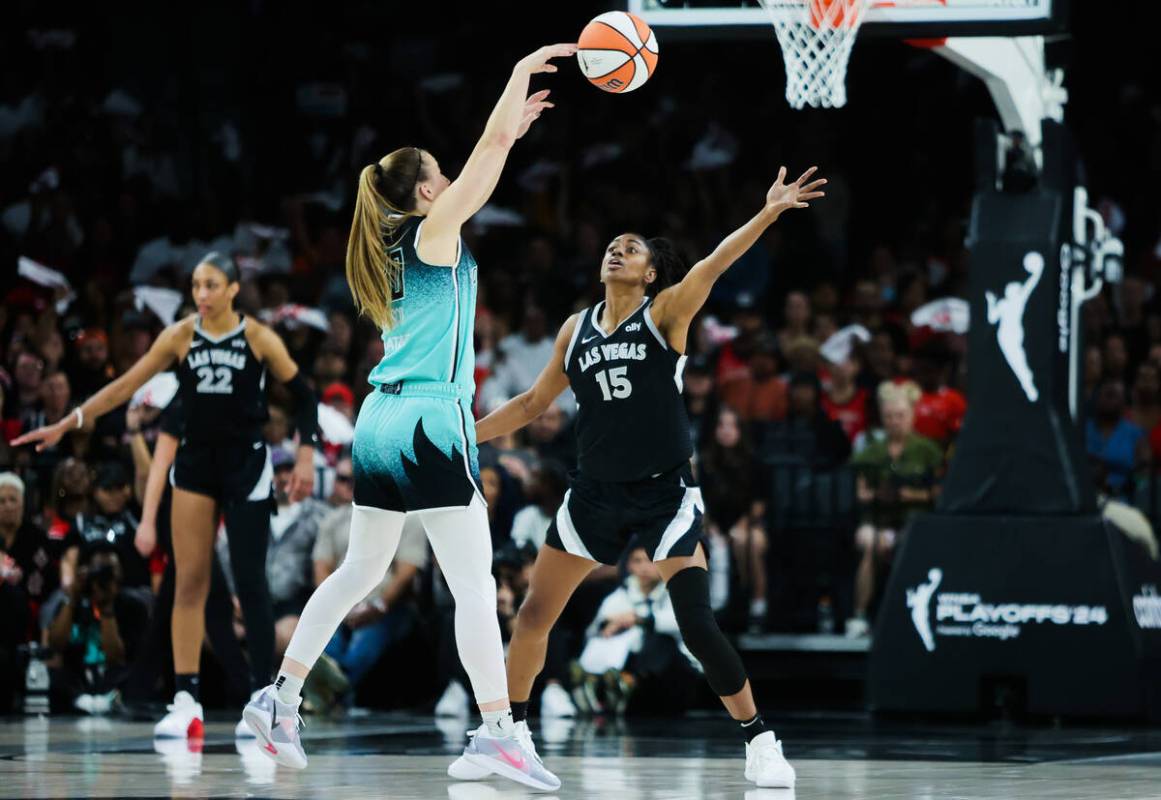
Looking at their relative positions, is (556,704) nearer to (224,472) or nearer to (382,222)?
(224,472)

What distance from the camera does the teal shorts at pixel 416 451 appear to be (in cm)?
779

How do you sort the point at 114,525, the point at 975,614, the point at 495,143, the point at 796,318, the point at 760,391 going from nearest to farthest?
the point at 495,143 → the point at 975,614 → the point at 114,525 → the point at 760,391 → the point at 796,318

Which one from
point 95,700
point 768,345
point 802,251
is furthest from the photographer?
point 802,251

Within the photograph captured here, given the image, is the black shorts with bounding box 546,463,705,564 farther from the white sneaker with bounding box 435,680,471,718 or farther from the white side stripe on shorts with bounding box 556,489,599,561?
the white sneaker with bounding box 435,680,471,718

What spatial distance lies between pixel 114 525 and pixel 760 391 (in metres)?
5.45

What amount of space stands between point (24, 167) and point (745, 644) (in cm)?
1073

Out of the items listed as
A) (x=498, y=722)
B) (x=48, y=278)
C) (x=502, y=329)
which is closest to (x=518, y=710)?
(x=498, y=722)

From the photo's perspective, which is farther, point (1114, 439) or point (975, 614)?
point (1114, 439)

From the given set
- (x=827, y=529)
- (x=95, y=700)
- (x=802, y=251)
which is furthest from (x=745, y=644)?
(x=802, y=251)

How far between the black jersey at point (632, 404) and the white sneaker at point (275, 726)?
1637mm

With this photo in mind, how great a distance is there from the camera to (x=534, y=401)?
896 centimetres

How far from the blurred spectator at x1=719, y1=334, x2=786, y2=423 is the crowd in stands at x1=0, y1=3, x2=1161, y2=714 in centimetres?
2

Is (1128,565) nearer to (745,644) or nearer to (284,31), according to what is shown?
(745,644)

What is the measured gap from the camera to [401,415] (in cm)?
786
